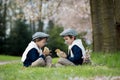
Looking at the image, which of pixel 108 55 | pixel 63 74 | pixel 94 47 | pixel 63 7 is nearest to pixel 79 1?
pixel 63 7

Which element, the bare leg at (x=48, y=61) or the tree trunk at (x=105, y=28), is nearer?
the bare leg at (x=48, y=61)

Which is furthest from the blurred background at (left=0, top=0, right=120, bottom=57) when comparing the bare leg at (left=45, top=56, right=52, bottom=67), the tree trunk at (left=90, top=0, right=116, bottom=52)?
the bare leg at (left=45, top=56, right=52, bottom=67)

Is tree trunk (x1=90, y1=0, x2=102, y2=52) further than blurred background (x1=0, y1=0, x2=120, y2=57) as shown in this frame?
Yes

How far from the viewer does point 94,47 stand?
1830 centimetres

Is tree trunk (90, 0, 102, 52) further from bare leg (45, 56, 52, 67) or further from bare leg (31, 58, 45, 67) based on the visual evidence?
bare leg (31, 58, 45, 67)

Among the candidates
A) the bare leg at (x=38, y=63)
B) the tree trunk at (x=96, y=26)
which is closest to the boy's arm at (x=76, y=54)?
the bare leg at (x=38, y=63)

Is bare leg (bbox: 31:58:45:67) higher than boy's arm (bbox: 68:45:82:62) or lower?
lower

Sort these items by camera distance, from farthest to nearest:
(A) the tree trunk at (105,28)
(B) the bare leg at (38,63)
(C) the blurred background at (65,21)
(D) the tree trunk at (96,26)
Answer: (D) the tree trunk at (96,26) → (C) the blurred background at (65,21) → (A) the tree trunk at (105,28) → (B) the bare leg at (38,63)

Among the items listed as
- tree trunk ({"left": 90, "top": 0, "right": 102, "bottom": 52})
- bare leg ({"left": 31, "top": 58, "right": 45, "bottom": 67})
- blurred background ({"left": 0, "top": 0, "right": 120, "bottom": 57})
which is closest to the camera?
bare leg ({"left": 31, "top": 58, "right": 45, "bottom": 67})

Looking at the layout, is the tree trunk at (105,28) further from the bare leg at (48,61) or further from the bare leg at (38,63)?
the bare leg at (38,63)

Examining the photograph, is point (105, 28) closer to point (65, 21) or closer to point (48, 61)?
point (48, 61)

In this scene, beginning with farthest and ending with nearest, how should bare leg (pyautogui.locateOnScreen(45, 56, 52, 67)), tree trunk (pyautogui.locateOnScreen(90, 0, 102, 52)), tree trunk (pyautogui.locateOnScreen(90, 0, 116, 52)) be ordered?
1. tree trunk (pyautogui.locateOnScreen(90, 0, 102, 52))
2. tree trunk (pyautogui.locateOnScreen(90, 0, 116, 52))
3. bare leg (pyautogui.locateOnScreen(45, 56, 52, 67))

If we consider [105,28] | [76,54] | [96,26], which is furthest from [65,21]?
[76,54]

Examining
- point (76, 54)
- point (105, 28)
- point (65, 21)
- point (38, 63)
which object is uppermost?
point (105, 28)
